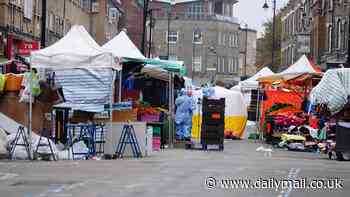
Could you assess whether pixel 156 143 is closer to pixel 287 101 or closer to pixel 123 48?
pixel 123 48

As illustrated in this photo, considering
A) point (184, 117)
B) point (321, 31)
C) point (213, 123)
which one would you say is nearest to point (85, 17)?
point (321, 31)

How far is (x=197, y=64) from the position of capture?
120250 mm

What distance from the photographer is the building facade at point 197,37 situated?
389 feet

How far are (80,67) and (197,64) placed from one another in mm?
96492

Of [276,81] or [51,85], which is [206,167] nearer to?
[51,85]

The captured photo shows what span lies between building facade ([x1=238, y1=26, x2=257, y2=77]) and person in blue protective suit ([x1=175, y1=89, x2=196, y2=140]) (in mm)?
96789

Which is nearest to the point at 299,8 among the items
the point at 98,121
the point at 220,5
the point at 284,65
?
the point at 284,65

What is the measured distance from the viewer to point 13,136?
23922 mm

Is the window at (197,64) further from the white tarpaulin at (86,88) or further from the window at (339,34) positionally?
the white tarpaulin at (86,88)

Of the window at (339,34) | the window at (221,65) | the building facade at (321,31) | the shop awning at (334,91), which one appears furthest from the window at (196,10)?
the shop awning at (334,91)

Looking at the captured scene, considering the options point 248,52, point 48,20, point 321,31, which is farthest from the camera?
point 248,52

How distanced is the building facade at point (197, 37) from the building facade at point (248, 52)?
297 inches

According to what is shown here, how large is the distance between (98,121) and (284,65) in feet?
223

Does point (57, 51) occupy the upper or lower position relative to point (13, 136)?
upper
